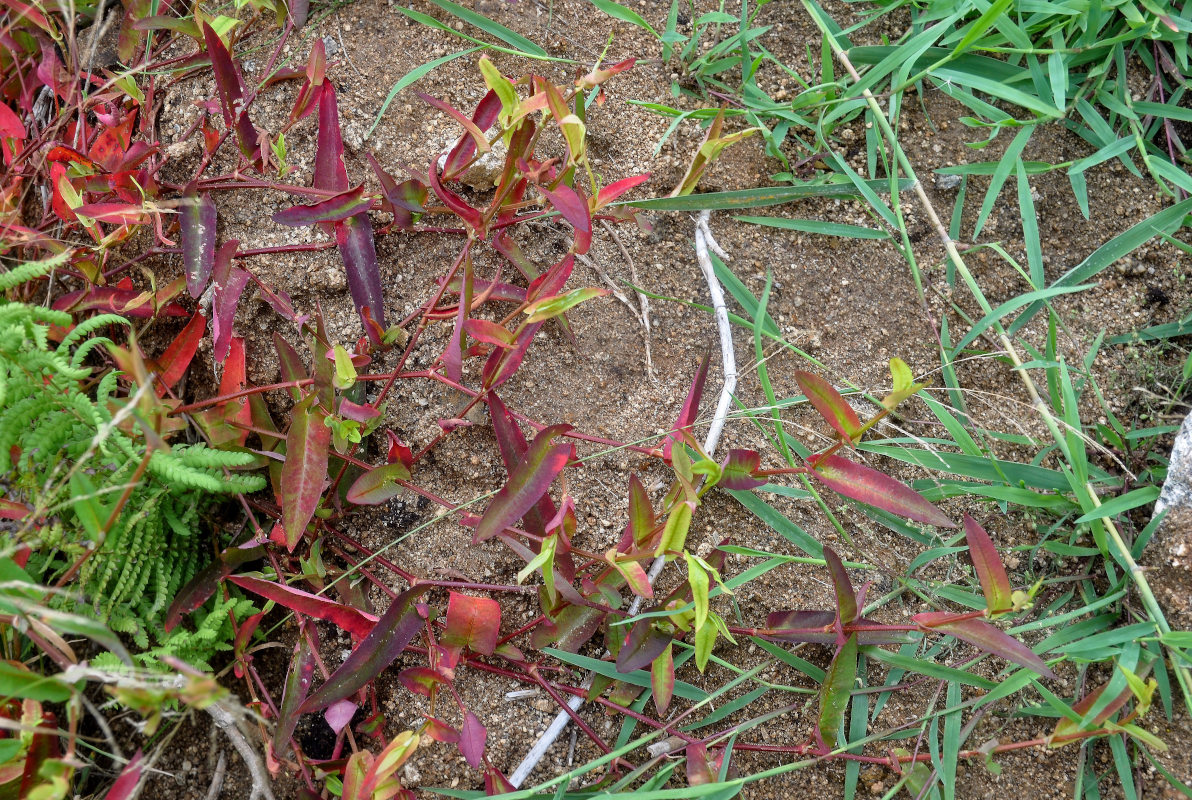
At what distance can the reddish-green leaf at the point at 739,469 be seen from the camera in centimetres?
131

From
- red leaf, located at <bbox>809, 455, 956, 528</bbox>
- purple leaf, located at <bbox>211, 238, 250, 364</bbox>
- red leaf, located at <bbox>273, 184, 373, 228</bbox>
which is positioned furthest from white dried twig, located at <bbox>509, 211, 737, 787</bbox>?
purple leaf, located at <bbox>211, 238, 250, 364</bbox>

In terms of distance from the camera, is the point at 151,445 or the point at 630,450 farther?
the point at 630,450

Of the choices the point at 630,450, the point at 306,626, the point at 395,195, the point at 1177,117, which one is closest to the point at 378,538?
the point at 306,626

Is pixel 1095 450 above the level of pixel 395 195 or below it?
below

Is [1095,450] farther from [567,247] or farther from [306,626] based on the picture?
[306,626]

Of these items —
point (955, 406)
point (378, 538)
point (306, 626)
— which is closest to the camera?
point (306, 626)

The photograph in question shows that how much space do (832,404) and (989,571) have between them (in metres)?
0.34

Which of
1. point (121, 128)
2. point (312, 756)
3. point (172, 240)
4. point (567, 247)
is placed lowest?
point (312, 756)

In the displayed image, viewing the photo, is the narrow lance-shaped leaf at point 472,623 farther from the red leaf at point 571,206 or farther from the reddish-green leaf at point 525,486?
the red leaf at point 571,206

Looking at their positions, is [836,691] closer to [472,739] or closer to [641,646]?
[641,646]

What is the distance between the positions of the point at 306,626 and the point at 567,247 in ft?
2.80

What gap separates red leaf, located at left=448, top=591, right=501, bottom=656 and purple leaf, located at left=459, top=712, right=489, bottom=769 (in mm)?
108

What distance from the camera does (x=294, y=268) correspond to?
1561 mm

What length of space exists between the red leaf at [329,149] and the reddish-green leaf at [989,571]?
3.93 feet
